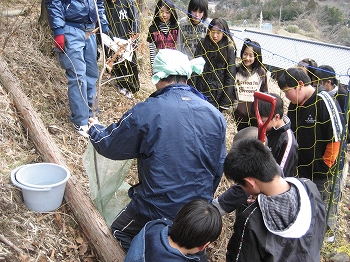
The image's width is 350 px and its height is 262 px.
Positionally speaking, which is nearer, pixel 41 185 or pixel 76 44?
pixel 41 185

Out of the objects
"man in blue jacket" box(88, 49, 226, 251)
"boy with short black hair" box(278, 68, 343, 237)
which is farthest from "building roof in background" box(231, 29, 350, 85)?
"man in blue jacket" box(88, 49, 226, 251)

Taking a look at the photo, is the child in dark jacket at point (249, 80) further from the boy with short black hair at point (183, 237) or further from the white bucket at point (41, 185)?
the boy with short black hair at point (183, 237)

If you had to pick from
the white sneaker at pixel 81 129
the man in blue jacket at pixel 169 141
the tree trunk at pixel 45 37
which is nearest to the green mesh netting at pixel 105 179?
the man in blue jacket at pixel 169 141

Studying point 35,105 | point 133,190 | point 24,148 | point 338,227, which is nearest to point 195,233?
point 133,190

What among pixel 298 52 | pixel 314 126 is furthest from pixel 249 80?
pixel 298 52

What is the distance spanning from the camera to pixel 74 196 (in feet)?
8.50

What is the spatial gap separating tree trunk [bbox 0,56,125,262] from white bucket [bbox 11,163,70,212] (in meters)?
0.11

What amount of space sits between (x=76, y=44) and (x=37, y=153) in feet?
3.56

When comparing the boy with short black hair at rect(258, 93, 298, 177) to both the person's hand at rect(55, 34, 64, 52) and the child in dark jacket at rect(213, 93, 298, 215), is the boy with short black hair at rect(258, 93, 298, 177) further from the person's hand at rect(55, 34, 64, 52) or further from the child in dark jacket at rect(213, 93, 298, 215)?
the person's hand at rect(55, 34, 64, 52)

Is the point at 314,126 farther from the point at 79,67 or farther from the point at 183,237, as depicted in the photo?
the point at 79,67

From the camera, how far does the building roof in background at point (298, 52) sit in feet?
27.4

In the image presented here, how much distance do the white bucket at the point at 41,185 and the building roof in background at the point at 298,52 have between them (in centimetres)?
605

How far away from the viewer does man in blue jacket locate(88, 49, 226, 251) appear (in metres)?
1.82

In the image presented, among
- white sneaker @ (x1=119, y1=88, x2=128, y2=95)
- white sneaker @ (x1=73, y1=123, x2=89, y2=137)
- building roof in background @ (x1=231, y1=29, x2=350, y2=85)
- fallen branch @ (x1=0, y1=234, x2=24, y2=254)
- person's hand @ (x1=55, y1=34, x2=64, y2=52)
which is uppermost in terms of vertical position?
person's hand @ (x1=55, y1=34, x2=64, y2=52)
